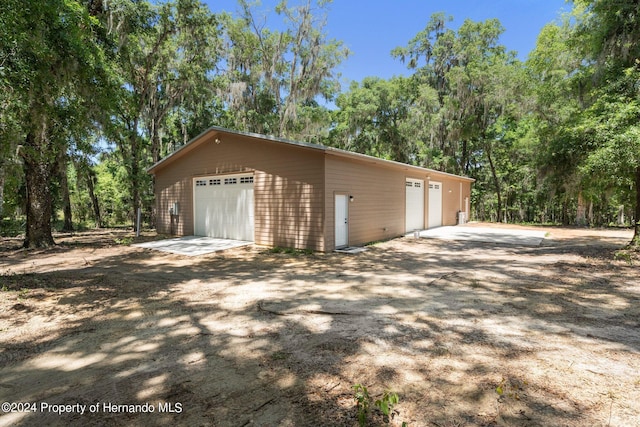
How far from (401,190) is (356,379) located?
11.0 m

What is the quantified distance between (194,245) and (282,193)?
340 cm

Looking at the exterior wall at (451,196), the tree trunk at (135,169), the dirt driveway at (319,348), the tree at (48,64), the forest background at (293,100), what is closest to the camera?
the dirt driveway at (319,348)

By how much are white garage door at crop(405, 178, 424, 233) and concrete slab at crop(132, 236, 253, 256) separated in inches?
274

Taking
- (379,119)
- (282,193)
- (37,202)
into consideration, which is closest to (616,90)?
(282,193)

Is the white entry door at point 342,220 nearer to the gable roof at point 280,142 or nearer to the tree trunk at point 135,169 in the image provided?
the gable roof at point 280,142

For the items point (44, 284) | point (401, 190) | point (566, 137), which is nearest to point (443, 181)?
point (401, 190)

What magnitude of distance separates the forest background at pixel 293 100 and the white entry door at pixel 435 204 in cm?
455

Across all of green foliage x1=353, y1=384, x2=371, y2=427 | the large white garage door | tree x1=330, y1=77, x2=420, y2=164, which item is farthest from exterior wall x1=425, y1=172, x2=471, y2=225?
green foliage x1=353, y1=384, x2=371, y2=427

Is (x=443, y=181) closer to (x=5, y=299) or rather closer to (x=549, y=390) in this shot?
(x=549, y=390)

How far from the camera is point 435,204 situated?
53.5 ft

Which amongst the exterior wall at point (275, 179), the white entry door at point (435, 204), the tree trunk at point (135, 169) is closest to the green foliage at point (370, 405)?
the exterior wall at point (275, 179)

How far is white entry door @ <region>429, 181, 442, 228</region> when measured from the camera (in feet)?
51.7

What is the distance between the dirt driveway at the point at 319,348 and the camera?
2100 millimetres

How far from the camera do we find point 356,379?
8.03 feet
